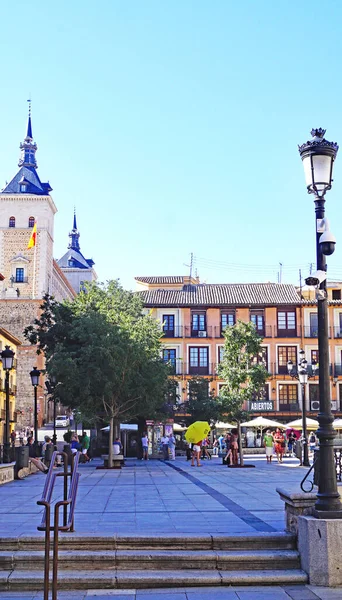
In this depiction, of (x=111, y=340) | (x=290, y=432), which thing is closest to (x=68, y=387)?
(x=111, y=340)

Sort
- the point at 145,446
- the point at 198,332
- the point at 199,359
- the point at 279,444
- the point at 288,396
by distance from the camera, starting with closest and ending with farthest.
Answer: the point at 279,444 < the point at 145,446 < the point at 288,396 < the point at 199,359 < the point at 198,332

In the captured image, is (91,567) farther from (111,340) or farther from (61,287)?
(61,287)

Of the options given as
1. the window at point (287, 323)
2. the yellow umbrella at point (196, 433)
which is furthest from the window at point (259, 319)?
the yellow umbrella at point (196, 433)

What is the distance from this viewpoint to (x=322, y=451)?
8.13 m

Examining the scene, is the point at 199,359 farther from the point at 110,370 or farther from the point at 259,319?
the point at 110,370

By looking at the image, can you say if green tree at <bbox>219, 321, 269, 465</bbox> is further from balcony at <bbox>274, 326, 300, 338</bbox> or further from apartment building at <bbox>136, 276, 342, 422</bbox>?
balcony at <bbox>274, 326, 300, 338</bbox>

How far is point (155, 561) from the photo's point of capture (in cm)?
796

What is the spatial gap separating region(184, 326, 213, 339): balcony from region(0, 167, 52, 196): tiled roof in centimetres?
2715

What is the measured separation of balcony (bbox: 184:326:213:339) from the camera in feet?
197

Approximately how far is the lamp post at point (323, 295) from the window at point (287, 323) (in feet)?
171

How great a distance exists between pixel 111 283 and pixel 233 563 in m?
31.7

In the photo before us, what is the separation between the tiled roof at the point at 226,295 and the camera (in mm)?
60719

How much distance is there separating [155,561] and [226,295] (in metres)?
54.5

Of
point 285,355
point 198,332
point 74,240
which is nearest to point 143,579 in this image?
point 285,355
